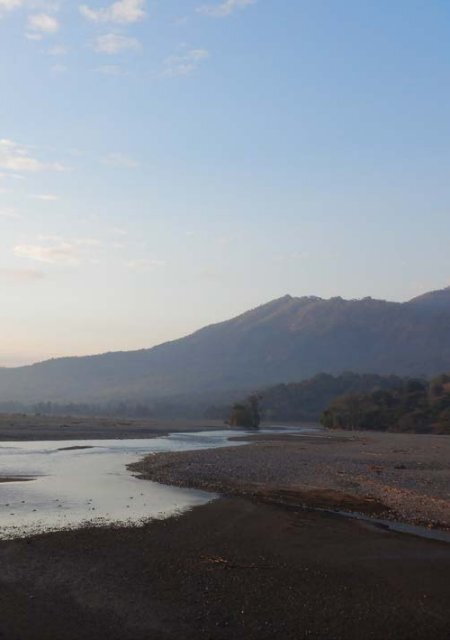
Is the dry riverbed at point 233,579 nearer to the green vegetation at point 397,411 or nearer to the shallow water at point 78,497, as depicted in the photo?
the shallow water at point 78,497

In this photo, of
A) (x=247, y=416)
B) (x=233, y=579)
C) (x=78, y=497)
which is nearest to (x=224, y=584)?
(x=233, y=579)

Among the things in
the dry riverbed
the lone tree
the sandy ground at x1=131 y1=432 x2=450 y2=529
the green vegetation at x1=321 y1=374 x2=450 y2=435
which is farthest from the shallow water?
the lone tree

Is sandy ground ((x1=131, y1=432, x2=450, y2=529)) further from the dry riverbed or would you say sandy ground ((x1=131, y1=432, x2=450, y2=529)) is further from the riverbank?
the riverbank

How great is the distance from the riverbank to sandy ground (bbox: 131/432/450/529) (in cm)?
468

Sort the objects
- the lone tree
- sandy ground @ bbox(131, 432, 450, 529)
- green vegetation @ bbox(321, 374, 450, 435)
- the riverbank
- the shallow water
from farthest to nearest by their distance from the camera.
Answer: the lone tree
green vegetation @ bbox(321, 374, 450, 435)
sandy ground @ bbox(131, 432, 450, 529)
the shallow water
the riverbank

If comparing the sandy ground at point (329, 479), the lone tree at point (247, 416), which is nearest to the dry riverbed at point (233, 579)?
the sandy ground at point (329, 479)

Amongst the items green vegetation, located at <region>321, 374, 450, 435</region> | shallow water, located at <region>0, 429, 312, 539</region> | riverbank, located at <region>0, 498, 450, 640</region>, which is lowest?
riverbank, located at <region>0, 498, 450, 640</region>

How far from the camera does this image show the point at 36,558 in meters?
16.3

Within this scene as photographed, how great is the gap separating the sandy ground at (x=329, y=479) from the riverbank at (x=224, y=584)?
4679 millimetres

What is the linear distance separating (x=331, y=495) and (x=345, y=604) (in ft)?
49.4

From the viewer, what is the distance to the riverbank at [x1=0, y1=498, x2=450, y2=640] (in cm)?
1181

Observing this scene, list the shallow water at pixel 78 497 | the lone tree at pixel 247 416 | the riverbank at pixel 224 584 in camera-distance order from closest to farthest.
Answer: the riverbank at pixel 224 584 → the shallow water at pixel 78 497 → the lone tree at pixel 247 416

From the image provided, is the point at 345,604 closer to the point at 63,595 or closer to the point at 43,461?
the point at 63,595

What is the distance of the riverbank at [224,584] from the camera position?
11812 mm
